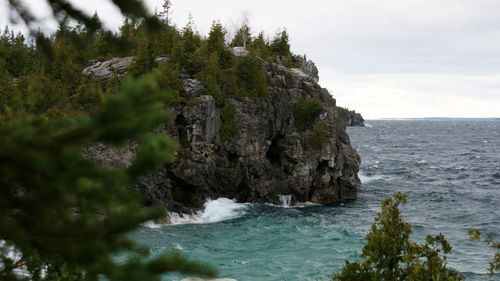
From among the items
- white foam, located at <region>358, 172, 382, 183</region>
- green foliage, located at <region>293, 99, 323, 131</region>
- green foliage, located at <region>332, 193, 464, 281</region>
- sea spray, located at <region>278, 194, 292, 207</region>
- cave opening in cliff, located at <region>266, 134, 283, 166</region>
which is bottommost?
sea spray, located at <region>278, 194, 292, 207</region>

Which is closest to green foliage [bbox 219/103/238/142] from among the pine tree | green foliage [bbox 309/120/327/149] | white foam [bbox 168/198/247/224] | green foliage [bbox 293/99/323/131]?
white foam [bbox 168/198/247/224]

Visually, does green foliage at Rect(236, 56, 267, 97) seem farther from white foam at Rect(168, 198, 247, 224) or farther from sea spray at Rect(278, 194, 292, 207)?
white foam at Rect(168, 198, 247, 224)

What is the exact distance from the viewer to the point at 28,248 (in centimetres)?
400

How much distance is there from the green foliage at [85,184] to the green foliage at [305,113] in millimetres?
50754

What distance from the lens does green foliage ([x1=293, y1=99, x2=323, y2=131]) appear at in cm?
5434

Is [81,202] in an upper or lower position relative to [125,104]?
lower

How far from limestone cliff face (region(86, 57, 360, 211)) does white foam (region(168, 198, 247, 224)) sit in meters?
0.96

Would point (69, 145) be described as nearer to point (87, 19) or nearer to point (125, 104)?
point (125, 104)

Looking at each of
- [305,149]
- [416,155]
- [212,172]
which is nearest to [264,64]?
[305,149]

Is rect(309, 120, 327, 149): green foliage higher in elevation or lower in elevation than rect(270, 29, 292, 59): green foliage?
lower

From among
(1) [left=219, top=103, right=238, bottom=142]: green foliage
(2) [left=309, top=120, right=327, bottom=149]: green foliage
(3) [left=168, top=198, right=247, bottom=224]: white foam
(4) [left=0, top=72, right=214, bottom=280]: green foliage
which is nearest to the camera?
(4) [left=0, top=72, right=214, bottom=280]: green foliage

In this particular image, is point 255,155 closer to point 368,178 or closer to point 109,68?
point 109,68

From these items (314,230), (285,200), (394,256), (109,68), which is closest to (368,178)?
(285,200)

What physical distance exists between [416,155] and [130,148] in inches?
3089
